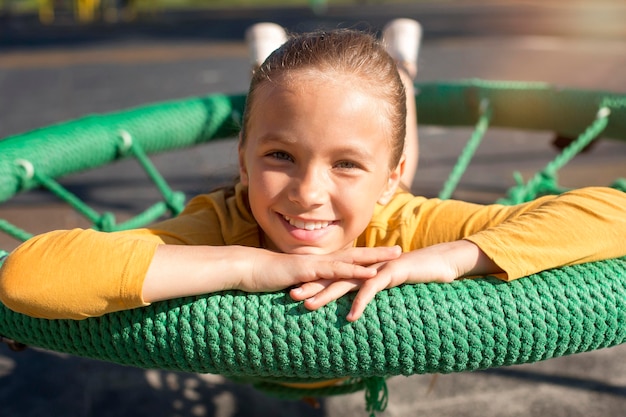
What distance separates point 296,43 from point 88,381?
1069 millimetres

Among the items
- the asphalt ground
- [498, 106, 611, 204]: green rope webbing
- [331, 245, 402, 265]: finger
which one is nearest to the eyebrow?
[331, 245, 402, 265]: finger

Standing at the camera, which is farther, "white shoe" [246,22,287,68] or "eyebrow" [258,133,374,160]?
"white shoe" [246,22,287,68]

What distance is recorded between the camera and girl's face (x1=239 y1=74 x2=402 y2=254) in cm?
82

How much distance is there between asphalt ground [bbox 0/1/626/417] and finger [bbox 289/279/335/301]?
0.58m

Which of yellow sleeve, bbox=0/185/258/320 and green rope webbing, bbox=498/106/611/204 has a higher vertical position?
yellow sleeve, bbox=0/185/258/320

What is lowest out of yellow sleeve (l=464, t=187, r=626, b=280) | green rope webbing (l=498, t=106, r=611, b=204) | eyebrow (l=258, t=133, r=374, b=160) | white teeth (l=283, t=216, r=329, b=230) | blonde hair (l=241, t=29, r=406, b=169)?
green rope webbing (l=498, t=106, r=611, b=204)

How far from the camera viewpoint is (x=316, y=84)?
0.83 metres

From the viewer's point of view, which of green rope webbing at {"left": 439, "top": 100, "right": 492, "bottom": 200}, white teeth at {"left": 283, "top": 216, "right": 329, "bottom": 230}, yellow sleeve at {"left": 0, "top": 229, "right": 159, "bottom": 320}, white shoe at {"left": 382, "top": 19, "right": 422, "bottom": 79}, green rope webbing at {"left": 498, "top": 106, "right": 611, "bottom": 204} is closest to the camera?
yellow sleeve at {"left": 0, "top": 229, "right": 159, "bottom": 320}

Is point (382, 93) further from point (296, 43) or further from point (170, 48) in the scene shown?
point (170, 48)

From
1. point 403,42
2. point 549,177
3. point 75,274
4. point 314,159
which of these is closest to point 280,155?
point 314,159

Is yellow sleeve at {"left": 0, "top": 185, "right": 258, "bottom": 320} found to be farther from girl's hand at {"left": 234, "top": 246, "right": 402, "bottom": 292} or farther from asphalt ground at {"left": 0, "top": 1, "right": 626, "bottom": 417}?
asphalt ground at {"left": 0, "top": 1, "right": 626, "bottom": 417}

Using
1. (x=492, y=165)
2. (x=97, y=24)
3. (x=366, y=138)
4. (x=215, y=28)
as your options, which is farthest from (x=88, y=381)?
(x=97, y=24)

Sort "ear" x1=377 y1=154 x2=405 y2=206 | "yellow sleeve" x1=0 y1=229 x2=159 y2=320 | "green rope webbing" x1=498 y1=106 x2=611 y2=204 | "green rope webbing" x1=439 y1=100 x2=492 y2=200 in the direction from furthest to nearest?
"green rope webbing" x1=439 y1=100 x2=492 y2=200, "green rope webbing" x1=498 y1=106 x2=611 y2=204, "ear" x1=377 y1=154 x2=405 y2=206, "yellow sleeve" x1=0 y1=229 x2=159 y2=320

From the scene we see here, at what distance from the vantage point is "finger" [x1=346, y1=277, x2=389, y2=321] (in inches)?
30.0
